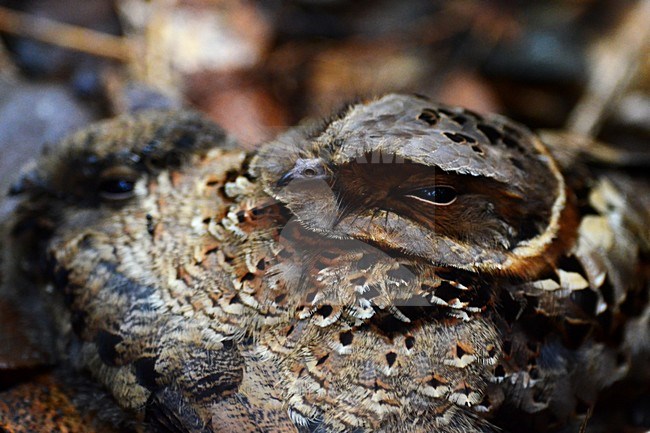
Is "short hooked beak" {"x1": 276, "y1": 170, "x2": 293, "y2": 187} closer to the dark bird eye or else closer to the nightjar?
the nightjar

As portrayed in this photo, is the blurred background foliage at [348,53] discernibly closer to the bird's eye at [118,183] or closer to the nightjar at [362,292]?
the bird's eye at [118,183]

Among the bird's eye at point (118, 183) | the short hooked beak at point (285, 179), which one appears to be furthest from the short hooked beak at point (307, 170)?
the bird's eye at point (118, 183)

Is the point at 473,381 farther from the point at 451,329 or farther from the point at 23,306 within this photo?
the point at 23,306

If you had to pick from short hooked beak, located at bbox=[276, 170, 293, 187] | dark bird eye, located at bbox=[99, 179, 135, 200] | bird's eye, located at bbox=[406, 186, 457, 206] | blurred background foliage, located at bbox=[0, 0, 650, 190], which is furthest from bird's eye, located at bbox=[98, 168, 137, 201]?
blurred background foliage, located at bbox=[0, 0, 650, 190]

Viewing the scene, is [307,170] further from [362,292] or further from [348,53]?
[348,53]

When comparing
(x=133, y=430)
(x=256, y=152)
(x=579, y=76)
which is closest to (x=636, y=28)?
(x=579, y=76)

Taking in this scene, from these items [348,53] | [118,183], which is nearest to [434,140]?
[118,183]

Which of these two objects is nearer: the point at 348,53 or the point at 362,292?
the point at 362,292
